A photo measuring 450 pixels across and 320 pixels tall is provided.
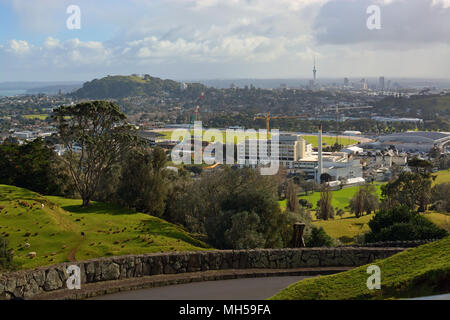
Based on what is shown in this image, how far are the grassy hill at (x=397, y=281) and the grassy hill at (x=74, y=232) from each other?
15.9 feet

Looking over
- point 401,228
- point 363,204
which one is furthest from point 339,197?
point 401,228

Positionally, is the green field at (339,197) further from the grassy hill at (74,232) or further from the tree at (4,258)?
the tree at (4,258)

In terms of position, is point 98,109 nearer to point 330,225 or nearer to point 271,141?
point 330,225

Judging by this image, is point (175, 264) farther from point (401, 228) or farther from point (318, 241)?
point (401, 228)

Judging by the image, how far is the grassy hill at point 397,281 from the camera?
17.0 ft

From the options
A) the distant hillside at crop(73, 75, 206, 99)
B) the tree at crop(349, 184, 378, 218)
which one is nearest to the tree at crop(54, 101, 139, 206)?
the tree at crop(349, 184, 378, 218)

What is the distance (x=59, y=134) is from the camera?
17188 millimetres

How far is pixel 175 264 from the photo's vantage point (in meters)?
8.11

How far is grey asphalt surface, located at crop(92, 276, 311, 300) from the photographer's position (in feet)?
23.2

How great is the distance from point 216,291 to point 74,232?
5.11 meters

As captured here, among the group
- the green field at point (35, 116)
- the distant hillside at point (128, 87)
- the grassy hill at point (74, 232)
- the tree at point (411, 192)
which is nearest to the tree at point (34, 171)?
the grassy hill at point (74, 232)

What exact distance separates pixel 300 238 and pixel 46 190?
11.5 meters

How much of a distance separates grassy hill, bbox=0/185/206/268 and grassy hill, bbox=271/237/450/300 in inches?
190
